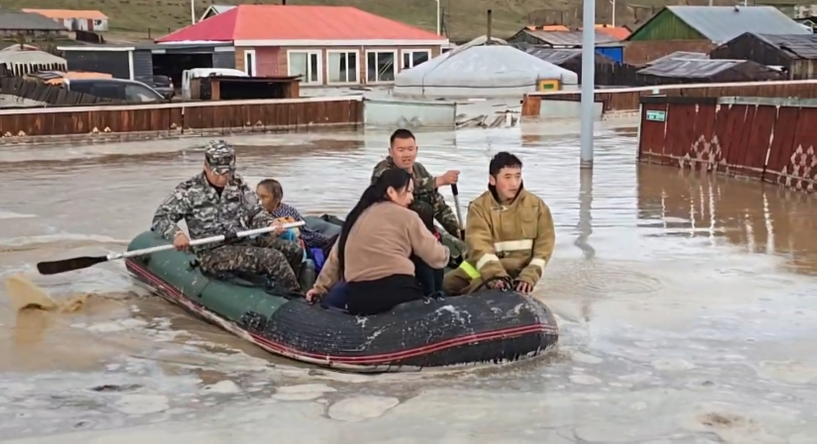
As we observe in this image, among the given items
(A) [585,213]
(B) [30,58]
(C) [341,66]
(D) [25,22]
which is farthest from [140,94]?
(D) [25,22]

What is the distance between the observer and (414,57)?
5378cm

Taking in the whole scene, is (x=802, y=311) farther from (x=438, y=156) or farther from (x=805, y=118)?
(x=438, y=156)

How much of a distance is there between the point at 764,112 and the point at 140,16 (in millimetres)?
92310

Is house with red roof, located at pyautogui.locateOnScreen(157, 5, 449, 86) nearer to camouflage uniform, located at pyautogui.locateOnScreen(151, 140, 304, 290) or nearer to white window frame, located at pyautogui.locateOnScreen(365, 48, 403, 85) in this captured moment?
white window frame, located at pyautogui.locateOnScreen(365, 48, 403, 85)

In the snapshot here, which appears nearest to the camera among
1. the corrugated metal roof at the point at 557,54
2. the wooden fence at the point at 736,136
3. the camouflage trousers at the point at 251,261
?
the camouflage trousers at the point at 251,261

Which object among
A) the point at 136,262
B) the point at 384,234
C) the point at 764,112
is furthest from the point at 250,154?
the point at 384,234

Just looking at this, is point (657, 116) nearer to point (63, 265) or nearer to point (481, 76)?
point (63, 265)

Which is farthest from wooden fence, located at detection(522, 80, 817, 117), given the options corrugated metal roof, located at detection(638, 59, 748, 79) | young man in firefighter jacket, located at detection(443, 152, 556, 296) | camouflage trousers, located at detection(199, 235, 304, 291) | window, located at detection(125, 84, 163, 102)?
young man in firefighter jacket, located at detection(443, 152, 556, 296)

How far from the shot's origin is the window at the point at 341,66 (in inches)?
2002

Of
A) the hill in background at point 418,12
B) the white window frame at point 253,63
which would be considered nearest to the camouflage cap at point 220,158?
the white window frame at point 253,63

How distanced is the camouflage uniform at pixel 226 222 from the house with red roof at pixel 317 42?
4187 centimetres

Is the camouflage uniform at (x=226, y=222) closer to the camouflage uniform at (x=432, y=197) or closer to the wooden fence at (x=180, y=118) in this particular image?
the camouflage uniform at (x=432, y=197)

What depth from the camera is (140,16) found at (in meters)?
100

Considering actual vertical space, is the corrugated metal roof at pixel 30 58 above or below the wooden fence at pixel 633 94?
above
